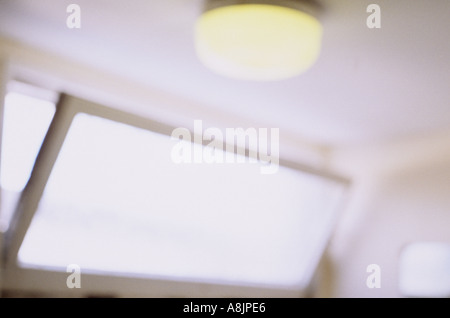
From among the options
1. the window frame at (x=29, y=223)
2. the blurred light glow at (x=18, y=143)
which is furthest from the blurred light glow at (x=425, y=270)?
the blurred light glow at (x=18, y=143)

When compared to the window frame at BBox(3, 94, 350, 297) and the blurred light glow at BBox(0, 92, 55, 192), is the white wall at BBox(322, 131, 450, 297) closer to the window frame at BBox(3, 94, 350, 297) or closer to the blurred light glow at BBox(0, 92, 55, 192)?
the window frame at BBox(3, 94, 350, 297)

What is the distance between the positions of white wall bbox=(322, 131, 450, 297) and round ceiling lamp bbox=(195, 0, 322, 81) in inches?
58.1

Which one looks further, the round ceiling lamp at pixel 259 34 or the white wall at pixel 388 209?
the white wall at pixel 388 209

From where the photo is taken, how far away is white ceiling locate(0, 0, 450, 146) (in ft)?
6.33

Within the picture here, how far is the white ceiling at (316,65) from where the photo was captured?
1.93 metres

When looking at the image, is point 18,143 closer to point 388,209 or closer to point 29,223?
point 29,223

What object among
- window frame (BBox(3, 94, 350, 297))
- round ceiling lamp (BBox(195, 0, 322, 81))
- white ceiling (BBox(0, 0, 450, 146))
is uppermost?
white ceiling (BBox(0, 0, 450, 146))

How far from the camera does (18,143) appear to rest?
86.3 inches

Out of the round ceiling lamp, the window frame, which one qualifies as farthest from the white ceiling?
the window frame

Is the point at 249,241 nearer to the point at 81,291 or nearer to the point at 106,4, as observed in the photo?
the point at 81,291

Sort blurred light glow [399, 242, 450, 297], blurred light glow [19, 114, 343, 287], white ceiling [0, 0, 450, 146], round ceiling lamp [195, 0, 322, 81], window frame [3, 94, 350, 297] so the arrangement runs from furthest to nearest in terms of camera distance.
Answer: blurred light glow [399, 242, 450, 297] → blurred light glow [19, 114, 343, 287] → window frame [3, 94, 350, 297] → white ceiling [0, 0, 450, 146] → round ceiling lamp [195, 0, 322, 81]

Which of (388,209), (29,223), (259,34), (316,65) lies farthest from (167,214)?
(388,209)

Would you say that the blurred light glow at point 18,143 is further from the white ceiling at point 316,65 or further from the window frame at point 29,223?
the white ceiling at point 316,65

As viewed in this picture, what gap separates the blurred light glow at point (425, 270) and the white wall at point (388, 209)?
0.04 meters
